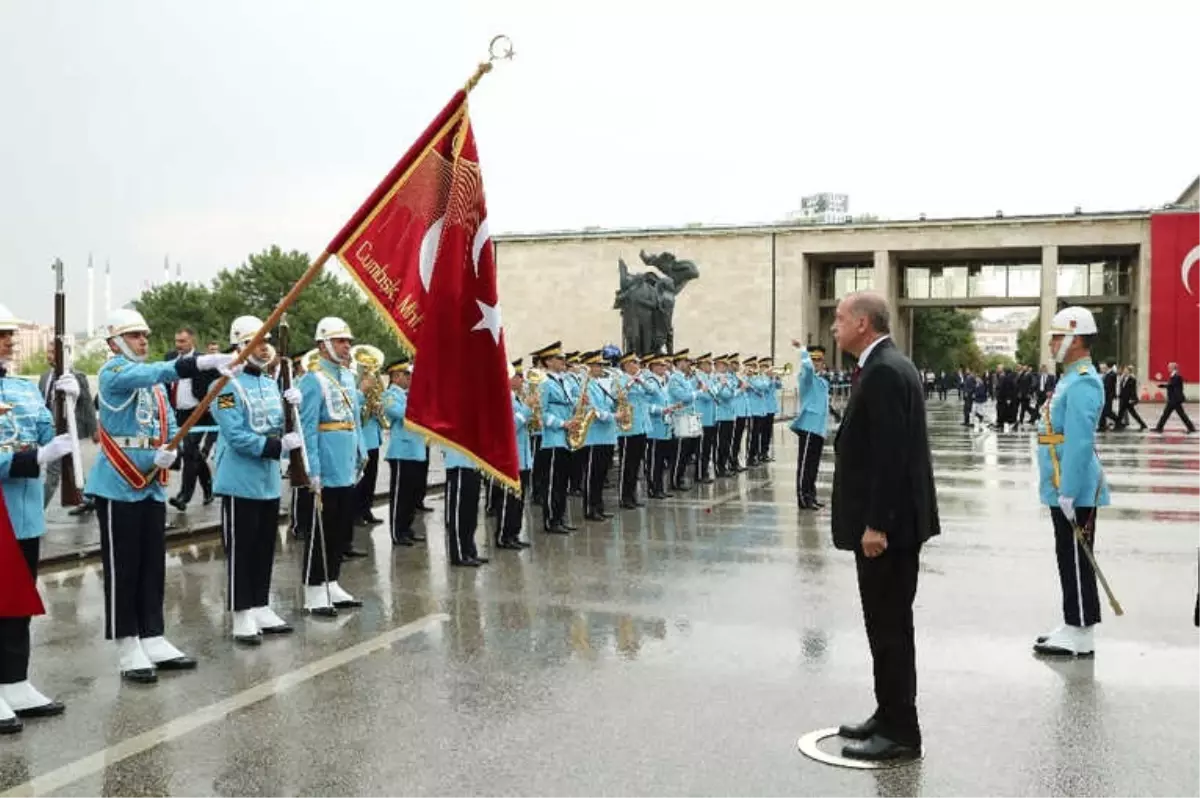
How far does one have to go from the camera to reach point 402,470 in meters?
11.5

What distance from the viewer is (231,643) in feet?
23.1

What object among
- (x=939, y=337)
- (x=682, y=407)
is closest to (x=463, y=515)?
(x=682, y=407)

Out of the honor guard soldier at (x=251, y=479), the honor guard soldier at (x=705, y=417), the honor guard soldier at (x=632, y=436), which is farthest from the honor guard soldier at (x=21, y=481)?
the honor guard soldier at (x=705, y=417)

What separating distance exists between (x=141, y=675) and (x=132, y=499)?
38.3 inches

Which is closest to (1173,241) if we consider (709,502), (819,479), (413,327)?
(819,479)

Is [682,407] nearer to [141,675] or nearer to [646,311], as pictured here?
[141,675]

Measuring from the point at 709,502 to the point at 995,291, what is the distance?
48819mm

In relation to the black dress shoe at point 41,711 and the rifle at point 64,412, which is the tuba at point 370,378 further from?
the black dress shoe at point 41,711

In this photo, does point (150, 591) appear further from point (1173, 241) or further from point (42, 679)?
point (1173, 241)

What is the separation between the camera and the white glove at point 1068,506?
6.57m

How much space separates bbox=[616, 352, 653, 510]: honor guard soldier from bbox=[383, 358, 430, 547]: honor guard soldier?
2.93 metres

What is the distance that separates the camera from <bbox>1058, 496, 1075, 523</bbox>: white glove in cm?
657

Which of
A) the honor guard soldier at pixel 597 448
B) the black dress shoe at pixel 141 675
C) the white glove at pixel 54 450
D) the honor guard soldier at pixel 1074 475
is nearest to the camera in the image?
the white glove at pixel 54 450

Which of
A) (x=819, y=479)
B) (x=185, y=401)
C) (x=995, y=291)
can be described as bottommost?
(x=819, y=479)
